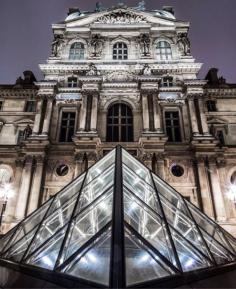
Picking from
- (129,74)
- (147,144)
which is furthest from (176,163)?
(129,74)

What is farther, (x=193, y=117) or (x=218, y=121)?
(x=218, y=121)

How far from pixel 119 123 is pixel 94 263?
15681 mm

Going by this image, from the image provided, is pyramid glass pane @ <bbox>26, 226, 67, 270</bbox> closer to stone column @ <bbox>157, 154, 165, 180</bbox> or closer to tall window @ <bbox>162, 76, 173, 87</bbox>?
stone column @ <bbox>157, 154, 165, 180</bbox>

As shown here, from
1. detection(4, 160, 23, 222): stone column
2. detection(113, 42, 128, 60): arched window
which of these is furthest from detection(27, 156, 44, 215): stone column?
detection(113, 42, 128, 60): arched window

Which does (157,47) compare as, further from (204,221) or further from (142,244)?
(142,244)

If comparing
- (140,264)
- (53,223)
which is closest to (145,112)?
(53,223)

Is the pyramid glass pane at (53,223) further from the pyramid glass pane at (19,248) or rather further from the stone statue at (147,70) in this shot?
the stone statue at (147,70)

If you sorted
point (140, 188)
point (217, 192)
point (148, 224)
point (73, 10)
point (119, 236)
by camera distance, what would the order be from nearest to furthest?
point (119, 236) → point (148, 224) → point (140, 188) → point (217, 192) → point (73, 10)

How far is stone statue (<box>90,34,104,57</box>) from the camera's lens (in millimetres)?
24422

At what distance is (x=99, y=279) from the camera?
5.20 metres

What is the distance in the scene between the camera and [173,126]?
2077 cm

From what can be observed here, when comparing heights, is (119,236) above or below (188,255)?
above

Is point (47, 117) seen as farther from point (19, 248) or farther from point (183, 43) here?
point (183, 43)

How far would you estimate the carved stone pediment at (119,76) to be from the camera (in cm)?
2264
